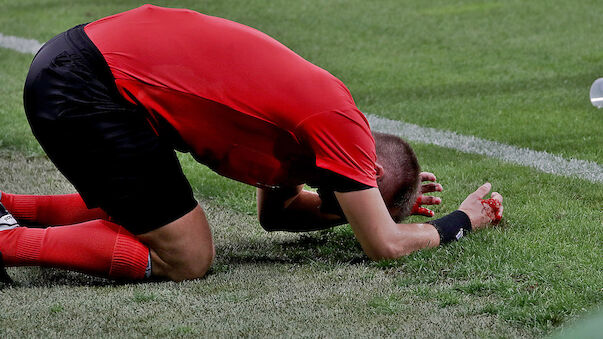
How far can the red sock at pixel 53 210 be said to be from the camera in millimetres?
4121

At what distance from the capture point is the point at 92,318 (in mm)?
3189

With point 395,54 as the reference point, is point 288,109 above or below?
above

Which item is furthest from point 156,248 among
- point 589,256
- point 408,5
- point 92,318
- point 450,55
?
point 408,5

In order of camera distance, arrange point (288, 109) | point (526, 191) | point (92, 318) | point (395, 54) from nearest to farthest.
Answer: point (92, 318), point (288, 109), point (526, 191), point (395, 54)

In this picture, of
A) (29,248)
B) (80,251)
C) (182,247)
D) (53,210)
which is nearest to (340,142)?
(182,247)

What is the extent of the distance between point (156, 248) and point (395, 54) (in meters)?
6.08

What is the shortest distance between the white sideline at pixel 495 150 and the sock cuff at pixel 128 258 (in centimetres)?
276

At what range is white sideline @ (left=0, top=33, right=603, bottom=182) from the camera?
5266 mm

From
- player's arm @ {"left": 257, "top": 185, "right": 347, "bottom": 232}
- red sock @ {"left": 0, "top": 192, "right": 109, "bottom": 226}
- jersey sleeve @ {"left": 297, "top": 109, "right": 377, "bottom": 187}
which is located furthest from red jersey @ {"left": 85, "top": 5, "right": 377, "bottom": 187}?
red sock @ {"left": 0, "top": 192, "right": 109, "bottom": 226}

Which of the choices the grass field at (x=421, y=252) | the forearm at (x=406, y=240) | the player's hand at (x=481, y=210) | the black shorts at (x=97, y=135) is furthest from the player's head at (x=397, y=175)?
the black shorts at (x=97, y=135)

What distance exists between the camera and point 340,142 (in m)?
3.48

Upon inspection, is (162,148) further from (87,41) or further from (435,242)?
(435,242)

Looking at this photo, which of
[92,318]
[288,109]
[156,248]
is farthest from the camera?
[156,248]

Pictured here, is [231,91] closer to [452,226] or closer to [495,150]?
[452,226]
